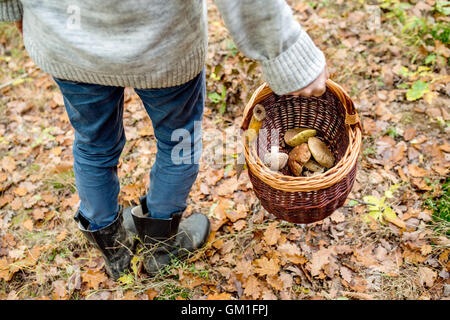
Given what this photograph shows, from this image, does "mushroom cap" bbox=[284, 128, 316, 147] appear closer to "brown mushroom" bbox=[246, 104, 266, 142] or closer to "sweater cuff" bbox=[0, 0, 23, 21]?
"brown mushroom" bbox=[246, 104, 266, 142]

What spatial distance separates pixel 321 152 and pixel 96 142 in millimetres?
1402

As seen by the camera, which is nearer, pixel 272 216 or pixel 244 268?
pixel 244 268

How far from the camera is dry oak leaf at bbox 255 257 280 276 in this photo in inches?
95.3

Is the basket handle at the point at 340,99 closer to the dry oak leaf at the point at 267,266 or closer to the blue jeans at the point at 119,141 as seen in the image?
the blue jeans at the point at 119,141

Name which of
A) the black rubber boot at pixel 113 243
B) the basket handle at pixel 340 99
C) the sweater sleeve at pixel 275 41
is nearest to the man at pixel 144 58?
the sweater sleeve at pixel 275 41

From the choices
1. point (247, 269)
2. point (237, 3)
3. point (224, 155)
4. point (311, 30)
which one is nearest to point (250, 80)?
point (224, 155)

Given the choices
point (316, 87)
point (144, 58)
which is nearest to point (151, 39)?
point (144, 58)

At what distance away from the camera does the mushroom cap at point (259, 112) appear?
85.1 inches

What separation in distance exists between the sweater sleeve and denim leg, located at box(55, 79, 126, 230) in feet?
2.25

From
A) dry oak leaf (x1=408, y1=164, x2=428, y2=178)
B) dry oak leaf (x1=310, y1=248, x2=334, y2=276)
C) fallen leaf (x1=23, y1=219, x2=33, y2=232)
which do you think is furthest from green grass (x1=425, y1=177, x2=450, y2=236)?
fallen leaf (x1=23, y1=219, x2=33, y2=232)

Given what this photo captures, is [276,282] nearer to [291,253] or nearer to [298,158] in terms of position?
[291,253]

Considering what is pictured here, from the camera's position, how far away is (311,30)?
3898mm

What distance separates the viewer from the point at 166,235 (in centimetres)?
238
